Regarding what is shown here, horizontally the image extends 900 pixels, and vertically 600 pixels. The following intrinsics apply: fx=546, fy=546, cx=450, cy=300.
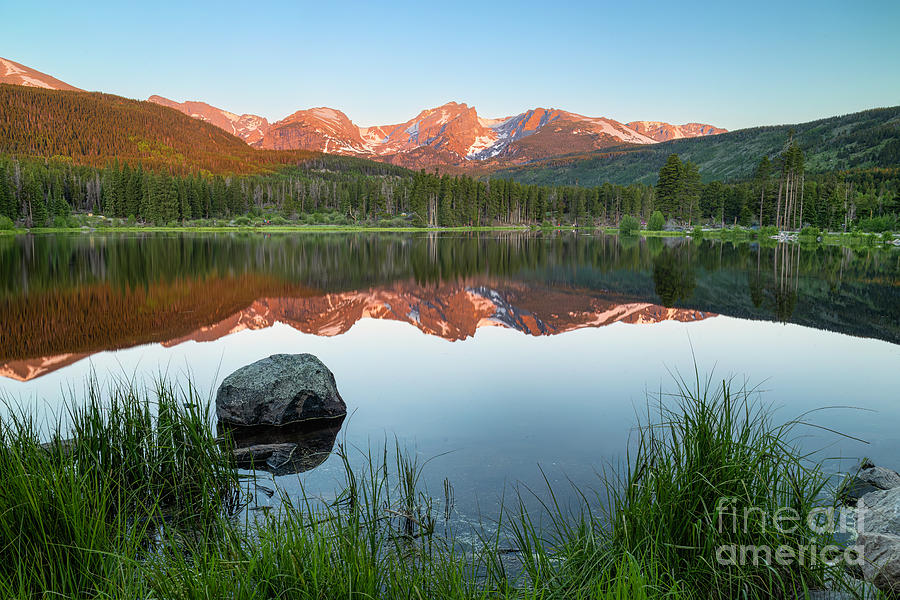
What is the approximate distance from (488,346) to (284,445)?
24.5ft

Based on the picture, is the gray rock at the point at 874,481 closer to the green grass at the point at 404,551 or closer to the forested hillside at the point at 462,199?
the green grass at the point at 404,551

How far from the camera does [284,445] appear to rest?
7.38 m

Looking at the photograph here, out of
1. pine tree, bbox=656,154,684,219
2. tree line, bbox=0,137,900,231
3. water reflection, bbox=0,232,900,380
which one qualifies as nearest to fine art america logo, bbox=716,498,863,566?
water reflection, bbox=0,232,900,380

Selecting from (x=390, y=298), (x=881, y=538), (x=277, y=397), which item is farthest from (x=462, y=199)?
(x=881, y=538)

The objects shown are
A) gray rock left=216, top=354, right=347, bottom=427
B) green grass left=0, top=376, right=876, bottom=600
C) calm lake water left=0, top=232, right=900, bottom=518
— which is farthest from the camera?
gray rock left=216, top=354, right=347, bottom=427

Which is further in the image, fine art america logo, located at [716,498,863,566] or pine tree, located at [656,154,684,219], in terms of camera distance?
pine tree, located at [656,154,684,219]

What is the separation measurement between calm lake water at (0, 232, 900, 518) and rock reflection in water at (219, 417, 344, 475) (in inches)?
10.6

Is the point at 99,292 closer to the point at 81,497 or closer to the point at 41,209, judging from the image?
the point at 81,497

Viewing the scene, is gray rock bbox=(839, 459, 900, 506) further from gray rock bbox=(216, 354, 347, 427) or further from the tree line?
the tree line

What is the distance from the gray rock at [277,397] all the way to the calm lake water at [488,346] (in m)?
0.63

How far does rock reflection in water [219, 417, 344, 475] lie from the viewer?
271 inches

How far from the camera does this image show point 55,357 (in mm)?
12125

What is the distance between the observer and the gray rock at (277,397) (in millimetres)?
8398

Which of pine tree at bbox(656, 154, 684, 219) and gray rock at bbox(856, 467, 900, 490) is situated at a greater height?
pine tree at bbox(656, 154, 684, 219)
